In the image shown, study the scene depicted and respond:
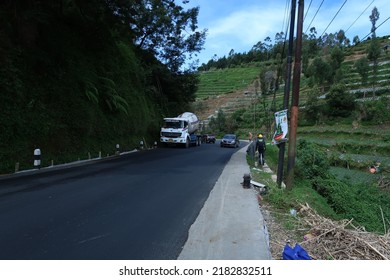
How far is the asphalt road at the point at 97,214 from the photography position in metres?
5.39

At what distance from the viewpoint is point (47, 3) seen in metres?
20.9

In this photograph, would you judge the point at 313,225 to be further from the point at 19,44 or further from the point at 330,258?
the point at 19,44

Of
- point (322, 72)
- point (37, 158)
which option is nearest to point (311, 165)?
point (37, 158)

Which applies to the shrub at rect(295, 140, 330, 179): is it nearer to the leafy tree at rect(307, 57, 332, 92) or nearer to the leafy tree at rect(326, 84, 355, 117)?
the leafy tree at rect(326, 84, 355, 117)

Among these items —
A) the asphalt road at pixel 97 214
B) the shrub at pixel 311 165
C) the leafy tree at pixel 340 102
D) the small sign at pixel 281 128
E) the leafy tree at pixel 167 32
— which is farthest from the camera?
the leafy tree at pixel 340 102

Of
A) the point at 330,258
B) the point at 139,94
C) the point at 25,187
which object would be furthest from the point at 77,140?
the point at 330,258

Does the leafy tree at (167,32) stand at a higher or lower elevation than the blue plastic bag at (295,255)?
higher

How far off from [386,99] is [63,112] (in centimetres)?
5254

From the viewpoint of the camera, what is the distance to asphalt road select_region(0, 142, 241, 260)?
5.39 meters

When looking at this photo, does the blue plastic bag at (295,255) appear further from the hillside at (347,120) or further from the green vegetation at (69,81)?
the hillside at (347,120)

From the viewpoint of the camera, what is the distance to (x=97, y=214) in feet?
24.5

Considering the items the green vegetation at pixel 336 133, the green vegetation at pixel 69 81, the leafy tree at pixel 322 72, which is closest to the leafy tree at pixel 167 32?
the green vegetation at pixel 69 81

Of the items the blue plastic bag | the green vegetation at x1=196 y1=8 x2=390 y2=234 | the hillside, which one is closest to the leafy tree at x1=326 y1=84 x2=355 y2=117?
the green vegetation at x1=196 y1=8 x2=390 y2=234

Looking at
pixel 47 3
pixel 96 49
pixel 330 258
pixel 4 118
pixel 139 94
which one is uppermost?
pixel 47 3
